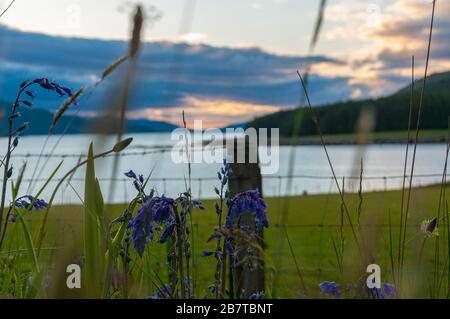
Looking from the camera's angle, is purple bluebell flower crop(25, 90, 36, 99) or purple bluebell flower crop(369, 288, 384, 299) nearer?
purple bluebell flower crop(369, 288, 384, 299)

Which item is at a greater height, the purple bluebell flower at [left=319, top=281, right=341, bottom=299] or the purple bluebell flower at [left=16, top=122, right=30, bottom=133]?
the purple bluebell flower at [left=16, top=122, right=30, bottom=133]

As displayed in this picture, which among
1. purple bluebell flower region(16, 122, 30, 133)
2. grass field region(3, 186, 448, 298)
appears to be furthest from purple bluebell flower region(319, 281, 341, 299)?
purple bluebell flower region(16, 122, 30, 133)

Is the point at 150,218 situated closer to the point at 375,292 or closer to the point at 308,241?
the point at 375,292

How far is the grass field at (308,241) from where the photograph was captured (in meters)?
1.33

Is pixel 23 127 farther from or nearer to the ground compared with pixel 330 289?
farther from the ground

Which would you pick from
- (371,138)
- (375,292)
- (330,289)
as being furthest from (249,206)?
(371,138)

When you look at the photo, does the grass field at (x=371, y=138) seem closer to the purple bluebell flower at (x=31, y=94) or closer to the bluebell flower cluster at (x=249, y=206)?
the bluebell flower cluster at (x=249, y=206)

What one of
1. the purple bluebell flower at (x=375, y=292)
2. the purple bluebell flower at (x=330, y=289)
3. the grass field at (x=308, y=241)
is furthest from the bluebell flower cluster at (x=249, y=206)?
the purple bluebell flower at (x=375, y=292)

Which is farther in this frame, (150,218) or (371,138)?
(150,218)

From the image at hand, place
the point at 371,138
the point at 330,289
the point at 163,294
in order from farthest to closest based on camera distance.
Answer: the point at 330,289 < the point at 163,294 < the point at 371,138

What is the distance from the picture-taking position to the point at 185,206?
2008 millimetres

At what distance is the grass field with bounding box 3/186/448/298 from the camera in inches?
52.4

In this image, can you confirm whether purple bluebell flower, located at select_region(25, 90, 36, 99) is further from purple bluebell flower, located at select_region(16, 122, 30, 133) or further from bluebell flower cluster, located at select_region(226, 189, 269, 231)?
bluebell flower cluster, located at select_region(226, 189, 269, 231)

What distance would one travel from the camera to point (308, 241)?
39.7 ft
